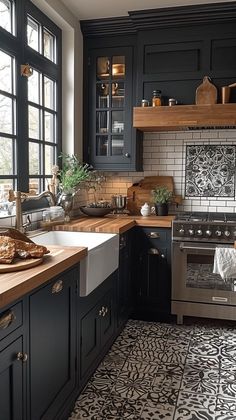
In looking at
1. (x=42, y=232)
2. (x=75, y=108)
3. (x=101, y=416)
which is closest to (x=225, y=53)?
(x=75, y=108)

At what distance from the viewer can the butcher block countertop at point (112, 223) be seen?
296cm

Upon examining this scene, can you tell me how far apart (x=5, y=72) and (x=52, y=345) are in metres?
1.87

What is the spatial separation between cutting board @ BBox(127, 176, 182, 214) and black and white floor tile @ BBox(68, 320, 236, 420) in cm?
125

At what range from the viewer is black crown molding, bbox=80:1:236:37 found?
3.32 m

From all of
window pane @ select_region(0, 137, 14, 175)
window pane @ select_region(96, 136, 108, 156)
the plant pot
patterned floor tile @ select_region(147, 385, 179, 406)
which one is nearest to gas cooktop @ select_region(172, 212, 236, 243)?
the plant pot

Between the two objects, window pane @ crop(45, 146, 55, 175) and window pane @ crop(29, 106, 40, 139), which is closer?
window pane @ crop(29, 106, 40, 139)

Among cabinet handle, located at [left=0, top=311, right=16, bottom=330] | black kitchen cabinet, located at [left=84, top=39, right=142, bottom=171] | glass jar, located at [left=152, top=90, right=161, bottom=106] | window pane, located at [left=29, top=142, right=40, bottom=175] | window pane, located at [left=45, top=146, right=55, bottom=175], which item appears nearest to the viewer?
cabinet handle, located at [left=0, top=311, right=16, bottom=330]

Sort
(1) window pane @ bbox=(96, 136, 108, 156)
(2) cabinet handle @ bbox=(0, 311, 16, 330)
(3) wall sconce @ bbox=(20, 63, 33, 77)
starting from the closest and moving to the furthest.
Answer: (2) cabinet handle @ bbox=(0, 311, 16, 330), (3) wall sconce @ bbox=(20, 63, 33, 77), (1) window pane @ bbox=(96, 136, 108, 156)

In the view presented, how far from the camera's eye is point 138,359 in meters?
2.80

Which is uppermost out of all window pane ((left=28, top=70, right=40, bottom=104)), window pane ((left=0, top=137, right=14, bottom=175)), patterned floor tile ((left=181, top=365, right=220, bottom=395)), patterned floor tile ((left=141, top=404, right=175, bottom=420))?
window pane ((left=28, top=70, right=40, bottom=104))

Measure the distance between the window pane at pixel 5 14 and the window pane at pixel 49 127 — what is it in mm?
783

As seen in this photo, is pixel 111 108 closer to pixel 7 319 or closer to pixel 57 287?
pixel 57 287

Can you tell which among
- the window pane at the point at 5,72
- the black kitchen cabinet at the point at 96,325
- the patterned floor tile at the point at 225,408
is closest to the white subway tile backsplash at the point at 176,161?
the black kitchen cabinet at the point at 96,325

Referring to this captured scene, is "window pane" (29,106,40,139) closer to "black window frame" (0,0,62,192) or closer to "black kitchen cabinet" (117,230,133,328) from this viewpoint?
"black window frame" (0,0,62,192)
